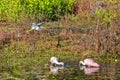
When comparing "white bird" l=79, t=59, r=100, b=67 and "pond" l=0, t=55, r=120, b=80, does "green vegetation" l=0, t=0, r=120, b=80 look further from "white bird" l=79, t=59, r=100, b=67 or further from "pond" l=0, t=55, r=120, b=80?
"white bird" l=79, t=59, r=100, b=67

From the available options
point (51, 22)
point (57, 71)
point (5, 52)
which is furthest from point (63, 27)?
point (57, 71)

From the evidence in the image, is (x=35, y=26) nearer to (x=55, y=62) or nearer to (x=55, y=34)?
(x=55, y=34)

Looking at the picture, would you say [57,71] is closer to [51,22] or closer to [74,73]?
[74,73]

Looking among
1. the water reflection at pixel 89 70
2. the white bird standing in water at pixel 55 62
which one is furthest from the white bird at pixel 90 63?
the white bird standing in water at pixel 55 62

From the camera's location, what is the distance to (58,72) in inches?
593

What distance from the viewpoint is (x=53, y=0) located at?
21.9 meters

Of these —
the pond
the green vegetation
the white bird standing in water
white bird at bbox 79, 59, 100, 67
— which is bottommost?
the pond

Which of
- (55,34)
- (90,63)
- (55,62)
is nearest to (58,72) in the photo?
(55,62)

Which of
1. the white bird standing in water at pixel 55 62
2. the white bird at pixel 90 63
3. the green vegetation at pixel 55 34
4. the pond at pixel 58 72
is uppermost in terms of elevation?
the green vegetation at pixel 55 34

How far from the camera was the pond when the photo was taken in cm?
1429

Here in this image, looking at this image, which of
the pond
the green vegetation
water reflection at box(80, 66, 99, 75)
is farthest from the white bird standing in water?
water reflection at box(80, 66, 99, 75)

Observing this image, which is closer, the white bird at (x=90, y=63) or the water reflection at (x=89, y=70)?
the water reflection at (x=89, y=70)

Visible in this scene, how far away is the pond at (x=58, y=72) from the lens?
14.3m

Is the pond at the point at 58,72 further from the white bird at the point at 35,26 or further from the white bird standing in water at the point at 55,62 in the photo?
the white bird at the point at 35,26
